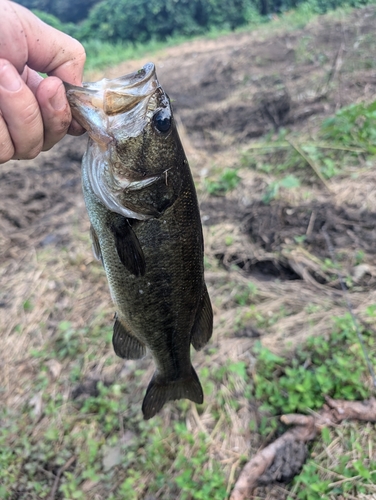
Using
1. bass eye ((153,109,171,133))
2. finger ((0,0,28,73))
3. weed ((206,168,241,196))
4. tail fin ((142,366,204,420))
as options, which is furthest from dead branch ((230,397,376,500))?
weed ((206,168,241,196))

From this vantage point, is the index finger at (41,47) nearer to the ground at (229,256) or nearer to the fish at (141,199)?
the fish at (141,199)

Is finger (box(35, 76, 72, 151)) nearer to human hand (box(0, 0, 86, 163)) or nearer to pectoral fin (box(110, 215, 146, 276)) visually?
human hand (box(0, 0, 86, 163))

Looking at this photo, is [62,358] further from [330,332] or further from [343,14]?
[343,14]

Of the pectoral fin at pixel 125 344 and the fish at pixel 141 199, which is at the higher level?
the fish at pixel 141 199

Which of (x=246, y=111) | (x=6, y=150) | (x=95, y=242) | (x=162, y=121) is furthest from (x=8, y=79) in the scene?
(x=246, y=111)

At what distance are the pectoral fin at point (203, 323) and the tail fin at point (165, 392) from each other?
27 cm

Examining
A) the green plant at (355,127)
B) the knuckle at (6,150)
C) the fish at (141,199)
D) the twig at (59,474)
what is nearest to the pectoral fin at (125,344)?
the fish at (141,199)

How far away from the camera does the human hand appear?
129cm

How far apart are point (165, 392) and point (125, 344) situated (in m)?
0.38

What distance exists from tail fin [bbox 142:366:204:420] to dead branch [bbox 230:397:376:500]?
0.67m

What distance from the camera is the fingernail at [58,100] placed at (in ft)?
4.35

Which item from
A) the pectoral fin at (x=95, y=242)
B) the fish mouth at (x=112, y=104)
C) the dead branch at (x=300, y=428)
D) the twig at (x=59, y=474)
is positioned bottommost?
the twig at (x=59, y=474)

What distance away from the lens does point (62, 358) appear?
3.34m

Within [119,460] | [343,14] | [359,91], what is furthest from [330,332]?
[343,14]
